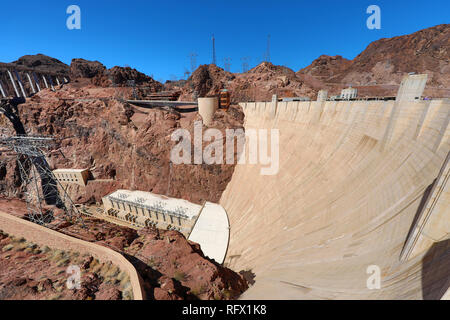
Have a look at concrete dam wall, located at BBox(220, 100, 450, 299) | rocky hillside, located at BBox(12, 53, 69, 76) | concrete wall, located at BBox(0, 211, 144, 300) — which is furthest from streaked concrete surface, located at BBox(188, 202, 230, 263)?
rocky hillside, located at BBox(12, 53, 69, 76)

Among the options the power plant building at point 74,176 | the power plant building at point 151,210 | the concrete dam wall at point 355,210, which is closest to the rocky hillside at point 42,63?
the power plant building at point 74,176

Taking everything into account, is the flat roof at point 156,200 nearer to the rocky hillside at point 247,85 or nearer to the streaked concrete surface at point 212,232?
the streaked concrete surface at point 212,232

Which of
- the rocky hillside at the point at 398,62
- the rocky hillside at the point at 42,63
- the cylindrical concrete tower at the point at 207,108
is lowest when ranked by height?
the cylindrical concrete tower at the point at 207,108

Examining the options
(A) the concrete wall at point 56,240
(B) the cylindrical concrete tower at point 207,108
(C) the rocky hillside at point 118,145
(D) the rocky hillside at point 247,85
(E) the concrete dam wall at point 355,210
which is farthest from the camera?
(D) the rocky hillside at point 247,85

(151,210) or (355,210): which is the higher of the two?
(355,210)

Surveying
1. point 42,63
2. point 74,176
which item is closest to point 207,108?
point 74,176

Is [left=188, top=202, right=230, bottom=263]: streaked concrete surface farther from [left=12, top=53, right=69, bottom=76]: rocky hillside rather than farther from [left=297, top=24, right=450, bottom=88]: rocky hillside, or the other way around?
[left=12, top=53, right=69, bottom=76]: rocky hillside

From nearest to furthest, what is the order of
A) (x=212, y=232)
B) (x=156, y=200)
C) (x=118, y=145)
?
1. (x=212, y=232)
2. (x=156, y=200)
3. (x=118, y=145)

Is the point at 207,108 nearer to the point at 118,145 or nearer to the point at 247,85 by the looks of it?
the point at 247,85
